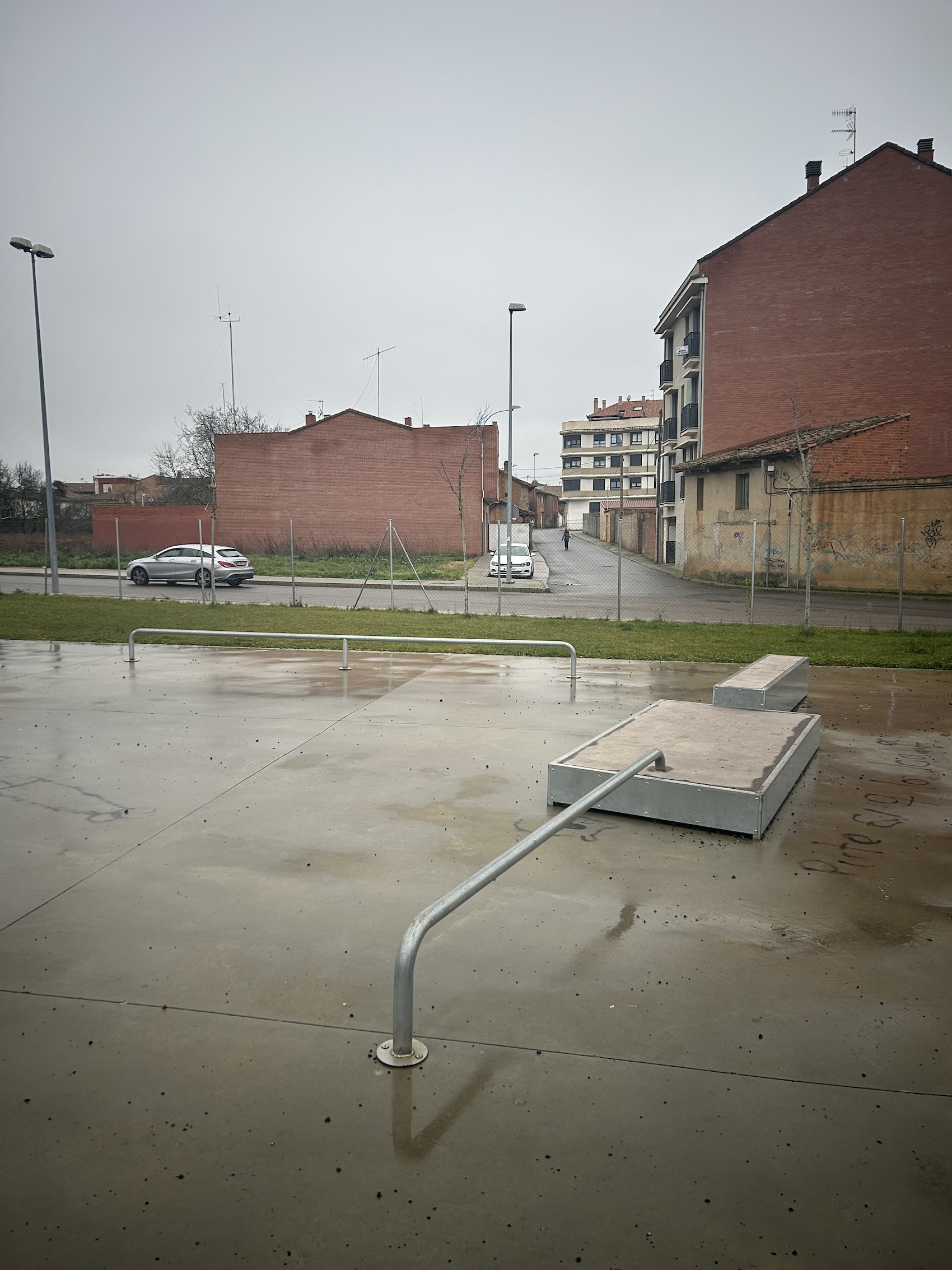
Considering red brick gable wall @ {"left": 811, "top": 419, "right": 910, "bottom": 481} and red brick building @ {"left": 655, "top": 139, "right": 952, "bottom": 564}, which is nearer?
red brick gable wall @ {"left": 811, "top": 419, "right": 910, "bottom": 481}

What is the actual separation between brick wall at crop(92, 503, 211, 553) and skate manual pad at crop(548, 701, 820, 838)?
42.2 metres

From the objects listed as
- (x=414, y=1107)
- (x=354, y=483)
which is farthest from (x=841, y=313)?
(x=414, y=1107)

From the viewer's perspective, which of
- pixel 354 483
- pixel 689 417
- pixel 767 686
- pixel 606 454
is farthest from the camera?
pixel 606 454

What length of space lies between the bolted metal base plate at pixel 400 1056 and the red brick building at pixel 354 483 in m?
45.9

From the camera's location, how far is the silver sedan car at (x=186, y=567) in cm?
3203

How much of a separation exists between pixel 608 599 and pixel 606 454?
86849 millimetres

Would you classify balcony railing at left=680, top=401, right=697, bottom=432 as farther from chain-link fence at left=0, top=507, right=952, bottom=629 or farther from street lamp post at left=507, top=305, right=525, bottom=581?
street lamp post at left=507, top=305, right=525, bottom=581

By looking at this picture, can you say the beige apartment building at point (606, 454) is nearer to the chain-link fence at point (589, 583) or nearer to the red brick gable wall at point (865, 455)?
the chain-link fence at point (589, 583)

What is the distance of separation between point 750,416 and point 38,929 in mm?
39785

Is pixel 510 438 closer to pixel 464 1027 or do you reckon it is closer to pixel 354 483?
pixel 354 483

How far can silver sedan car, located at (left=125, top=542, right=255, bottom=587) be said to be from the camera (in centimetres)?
3203

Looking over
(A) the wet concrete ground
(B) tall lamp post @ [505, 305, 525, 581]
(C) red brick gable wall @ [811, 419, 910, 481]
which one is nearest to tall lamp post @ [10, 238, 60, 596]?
(B) tall lamp post @ [505, 305, 525, 581]

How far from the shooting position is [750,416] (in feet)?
131

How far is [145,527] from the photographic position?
156 feet
